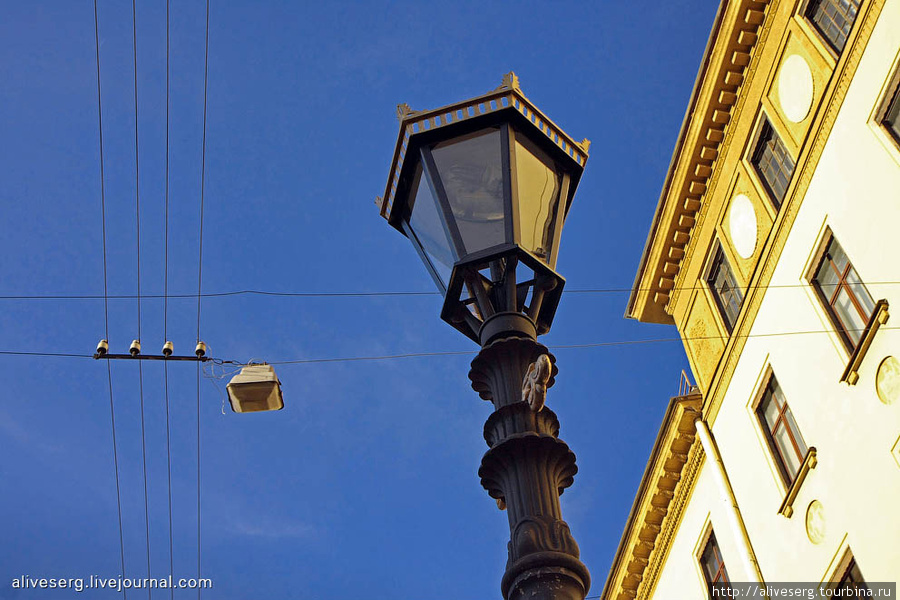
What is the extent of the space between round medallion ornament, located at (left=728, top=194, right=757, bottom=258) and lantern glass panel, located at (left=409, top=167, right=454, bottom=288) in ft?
41.6

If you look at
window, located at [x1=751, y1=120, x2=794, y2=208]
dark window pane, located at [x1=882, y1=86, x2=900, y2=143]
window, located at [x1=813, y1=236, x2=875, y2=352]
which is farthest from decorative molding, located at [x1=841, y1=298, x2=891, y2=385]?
window, located at [x1=751, y1=120, x2=794, y2=208]

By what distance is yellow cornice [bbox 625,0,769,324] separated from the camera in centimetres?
1706

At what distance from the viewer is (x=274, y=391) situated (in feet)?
23.2

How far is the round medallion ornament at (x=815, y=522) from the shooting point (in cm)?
1339

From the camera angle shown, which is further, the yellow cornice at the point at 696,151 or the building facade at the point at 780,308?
the yellow cornice at the point at 696,151

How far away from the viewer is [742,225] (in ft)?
56.4

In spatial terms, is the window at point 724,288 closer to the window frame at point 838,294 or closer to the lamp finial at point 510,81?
the window frame at point 838,294

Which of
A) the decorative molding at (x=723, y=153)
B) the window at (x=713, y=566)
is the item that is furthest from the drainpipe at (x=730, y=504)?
the decorative molding at (x=723, y=153)

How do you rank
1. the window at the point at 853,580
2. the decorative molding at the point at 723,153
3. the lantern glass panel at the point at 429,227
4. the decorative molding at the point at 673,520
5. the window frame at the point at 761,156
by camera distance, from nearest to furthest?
the lantern glass panel at the point at 429,227, the window at the point at 853,580, the window frame at the point at 761,156, the decorative molding at the point at 723,153, the decorative molding at the point at 673,520

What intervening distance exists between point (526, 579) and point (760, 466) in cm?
1339

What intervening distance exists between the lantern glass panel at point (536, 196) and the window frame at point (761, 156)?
1152cm

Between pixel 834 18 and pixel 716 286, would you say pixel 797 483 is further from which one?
pixel 834 18

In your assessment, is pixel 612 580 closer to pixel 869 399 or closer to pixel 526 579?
pixel 869 399

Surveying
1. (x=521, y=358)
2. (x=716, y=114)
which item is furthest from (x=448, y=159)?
(x=716, y=114)
